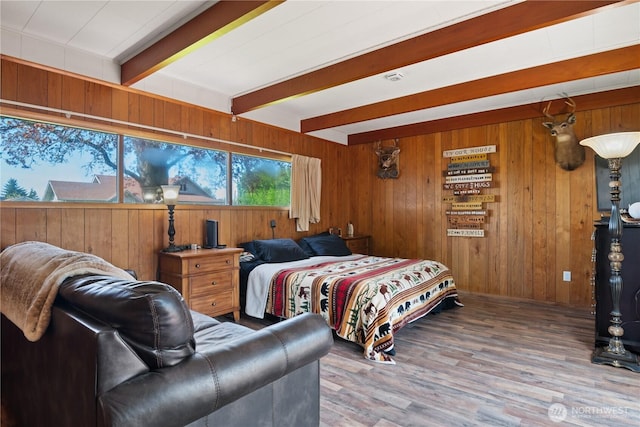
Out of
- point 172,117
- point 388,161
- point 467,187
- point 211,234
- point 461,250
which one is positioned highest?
point 172,117

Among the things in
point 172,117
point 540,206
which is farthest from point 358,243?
point 172,117

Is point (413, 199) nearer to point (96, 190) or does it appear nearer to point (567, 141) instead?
point (567, 141)

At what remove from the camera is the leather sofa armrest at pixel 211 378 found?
3.25ft

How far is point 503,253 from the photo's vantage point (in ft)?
15.4

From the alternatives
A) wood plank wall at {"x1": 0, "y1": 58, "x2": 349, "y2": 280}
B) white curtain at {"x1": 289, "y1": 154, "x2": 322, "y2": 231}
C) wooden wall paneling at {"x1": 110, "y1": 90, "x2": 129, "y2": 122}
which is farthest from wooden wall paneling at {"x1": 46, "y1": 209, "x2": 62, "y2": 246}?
white curtain at {"x1": 289, "y1": 154, "x2": 322, "y2": 231}

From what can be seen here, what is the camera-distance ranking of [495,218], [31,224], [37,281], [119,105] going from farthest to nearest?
[495,218] → [119,105] → [31,224] → [37,281]

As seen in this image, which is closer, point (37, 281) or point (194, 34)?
point (37, 281)

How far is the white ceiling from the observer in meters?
2.32

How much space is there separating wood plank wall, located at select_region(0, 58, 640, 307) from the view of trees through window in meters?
0.13

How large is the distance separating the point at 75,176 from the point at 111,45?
1.14 meters

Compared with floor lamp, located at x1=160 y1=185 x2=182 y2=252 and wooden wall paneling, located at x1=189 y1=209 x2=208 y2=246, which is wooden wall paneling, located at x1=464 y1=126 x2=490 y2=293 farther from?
floor lamp, located at x1=160 y1=185 x2=182 y2=252

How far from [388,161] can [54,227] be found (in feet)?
14.5

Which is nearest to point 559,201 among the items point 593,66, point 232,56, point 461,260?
point 461,260

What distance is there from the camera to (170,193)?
334 centimetres
